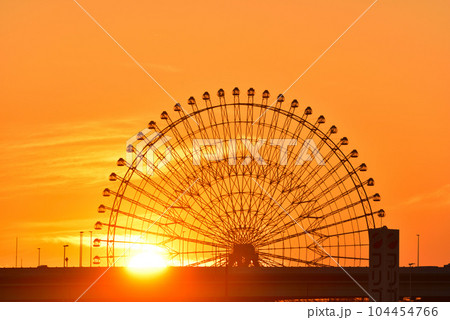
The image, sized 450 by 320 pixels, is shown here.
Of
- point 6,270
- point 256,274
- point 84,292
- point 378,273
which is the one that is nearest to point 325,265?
point 256,274

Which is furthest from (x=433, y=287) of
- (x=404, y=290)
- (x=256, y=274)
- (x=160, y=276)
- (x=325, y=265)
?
(x=160, y=276)

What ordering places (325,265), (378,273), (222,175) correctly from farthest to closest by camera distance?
(325,265) → (222,175) → (378,273)

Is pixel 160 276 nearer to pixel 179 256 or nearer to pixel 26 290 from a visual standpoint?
pixel 179 256

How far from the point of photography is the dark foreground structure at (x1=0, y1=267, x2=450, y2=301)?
89.0 metres

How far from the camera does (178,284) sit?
91875 mm

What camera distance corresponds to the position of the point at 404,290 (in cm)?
9588

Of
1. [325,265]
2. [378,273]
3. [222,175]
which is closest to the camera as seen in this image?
[378,273]

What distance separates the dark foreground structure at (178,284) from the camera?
8900 cm

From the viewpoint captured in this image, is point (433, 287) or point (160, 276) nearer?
point (160, 276)

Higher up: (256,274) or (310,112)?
(310,112)

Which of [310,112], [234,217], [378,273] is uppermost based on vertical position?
[310,112]

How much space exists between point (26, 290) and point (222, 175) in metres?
17.1

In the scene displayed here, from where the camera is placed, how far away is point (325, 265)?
9362cm

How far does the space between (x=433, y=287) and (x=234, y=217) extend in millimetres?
20133
